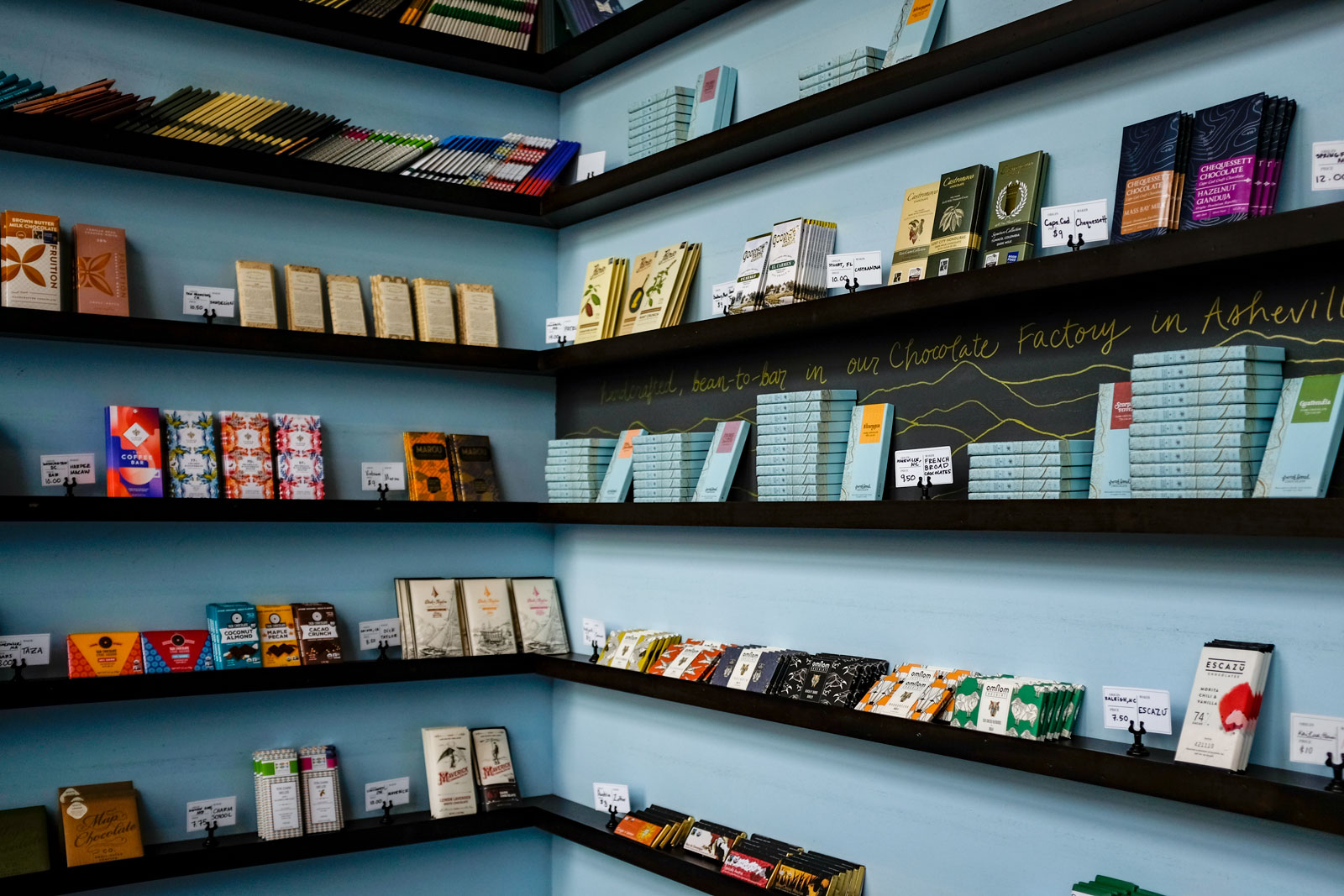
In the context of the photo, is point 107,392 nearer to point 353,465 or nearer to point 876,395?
point 353,465

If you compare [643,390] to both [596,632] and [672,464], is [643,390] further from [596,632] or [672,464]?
[596,632]

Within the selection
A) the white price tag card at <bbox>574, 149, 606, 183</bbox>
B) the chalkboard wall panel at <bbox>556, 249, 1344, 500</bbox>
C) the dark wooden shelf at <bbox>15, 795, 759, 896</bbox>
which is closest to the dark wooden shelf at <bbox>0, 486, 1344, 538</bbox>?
the chalkboard wall panel at <bbox>556, 249, 1344, 500</bbox>

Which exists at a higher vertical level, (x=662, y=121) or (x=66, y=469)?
(x=662, y=121)

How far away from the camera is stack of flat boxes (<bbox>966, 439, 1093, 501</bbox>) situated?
2.44 m

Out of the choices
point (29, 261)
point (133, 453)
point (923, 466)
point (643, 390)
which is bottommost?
point (133, 453)

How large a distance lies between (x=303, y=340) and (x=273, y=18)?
3.69 feet

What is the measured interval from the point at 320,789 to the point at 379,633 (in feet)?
1.82

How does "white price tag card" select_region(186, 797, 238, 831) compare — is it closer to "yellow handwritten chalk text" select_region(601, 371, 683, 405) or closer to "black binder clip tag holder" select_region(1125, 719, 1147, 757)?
"yellow handwritten chalk text" select_region(601, 371, 683, 405)

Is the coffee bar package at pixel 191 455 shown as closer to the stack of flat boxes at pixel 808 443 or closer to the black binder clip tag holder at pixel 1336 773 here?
the stack of flat boxes at pixel 808 443

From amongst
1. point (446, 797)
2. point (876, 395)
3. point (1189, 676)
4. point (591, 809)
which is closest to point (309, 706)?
point (446, 797)

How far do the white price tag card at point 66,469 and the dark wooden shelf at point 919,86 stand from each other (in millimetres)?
1890

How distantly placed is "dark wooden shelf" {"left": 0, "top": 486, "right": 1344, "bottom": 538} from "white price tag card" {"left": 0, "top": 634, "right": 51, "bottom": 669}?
0.36 metres

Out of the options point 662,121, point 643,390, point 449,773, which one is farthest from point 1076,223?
point 449,773

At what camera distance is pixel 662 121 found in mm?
3770
